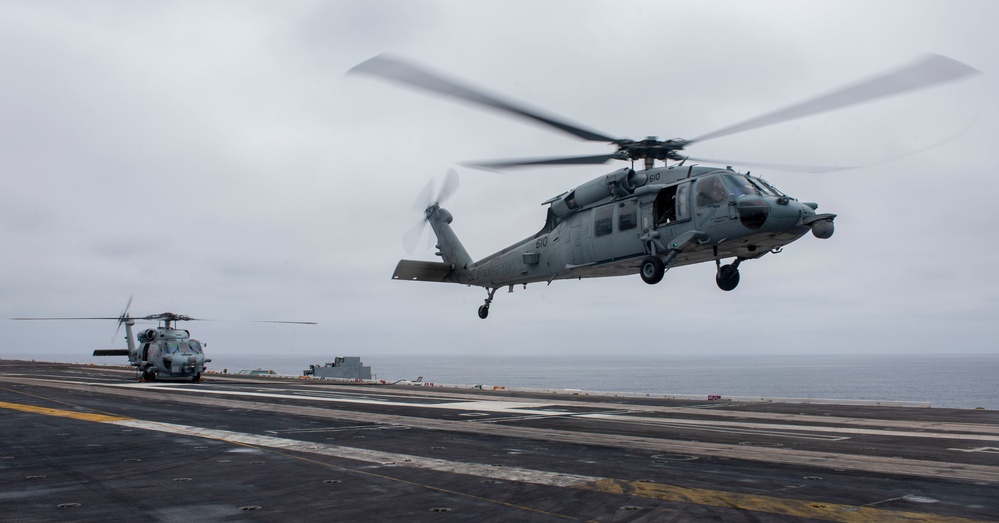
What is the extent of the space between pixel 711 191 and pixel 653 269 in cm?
276

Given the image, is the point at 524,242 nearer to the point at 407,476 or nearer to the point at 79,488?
the point at 407,476

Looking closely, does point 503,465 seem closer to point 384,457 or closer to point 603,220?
point 384,457

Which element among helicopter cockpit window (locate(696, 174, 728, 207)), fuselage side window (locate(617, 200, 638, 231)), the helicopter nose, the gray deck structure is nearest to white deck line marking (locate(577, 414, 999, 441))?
the helicopter nose

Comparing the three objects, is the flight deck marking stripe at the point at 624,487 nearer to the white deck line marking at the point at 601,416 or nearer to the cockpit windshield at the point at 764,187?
the white deck line marking at the point at 601,416

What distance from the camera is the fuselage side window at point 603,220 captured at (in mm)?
21203

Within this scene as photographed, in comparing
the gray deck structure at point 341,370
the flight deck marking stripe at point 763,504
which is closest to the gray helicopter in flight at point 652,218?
the flight deck marking stripe at point 763,504

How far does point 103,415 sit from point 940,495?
64.9 ft

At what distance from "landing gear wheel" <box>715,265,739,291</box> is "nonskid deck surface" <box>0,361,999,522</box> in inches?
146

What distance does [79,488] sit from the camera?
9086 millimetres

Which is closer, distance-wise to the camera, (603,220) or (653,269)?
(653,269)

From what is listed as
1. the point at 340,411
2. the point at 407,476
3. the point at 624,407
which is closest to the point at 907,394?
the point at 624,407

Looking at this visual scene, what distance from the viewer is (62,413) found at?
66.1ft

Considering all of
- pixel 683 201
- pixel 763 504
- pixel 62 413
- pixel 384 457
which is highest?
pixel 683 201

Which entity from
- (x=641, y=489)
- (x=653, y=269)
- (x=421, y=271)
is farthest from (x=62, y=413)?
(x=641, y=489)
